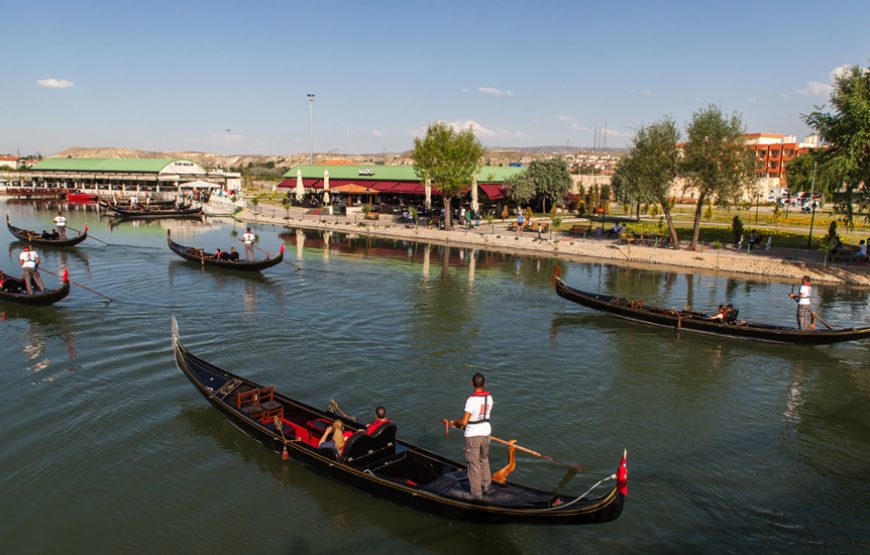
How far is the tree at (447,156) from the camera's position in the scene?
49.8 m

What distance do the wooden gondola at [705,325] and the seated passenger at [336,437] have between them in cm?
1512

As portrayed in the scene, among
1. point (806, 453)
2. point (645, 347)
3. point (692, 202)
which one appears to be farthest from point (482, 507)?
point (692, 202)

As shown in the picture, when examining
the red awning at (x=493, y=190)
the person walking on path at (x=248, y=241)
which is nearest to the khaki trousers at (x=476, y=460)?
the person walking on path at (x=248, y=241)

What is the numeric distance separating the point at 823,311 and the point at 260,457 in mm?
25329

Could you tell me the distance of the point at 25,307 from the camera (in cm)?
2427

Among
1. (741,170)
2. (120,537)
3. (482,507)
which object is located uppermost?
(741,170)

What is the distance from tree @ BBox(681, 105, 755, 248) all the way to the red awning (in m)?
24.8

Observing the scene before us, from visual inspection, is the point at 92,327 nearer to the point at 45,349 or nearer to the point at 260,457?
the point at 45,349

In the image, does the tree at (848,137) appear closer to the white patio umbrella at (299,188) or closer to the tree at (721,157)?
the tree at (721,157)

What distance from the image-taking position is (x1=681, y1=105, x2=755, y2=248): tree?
122 feet

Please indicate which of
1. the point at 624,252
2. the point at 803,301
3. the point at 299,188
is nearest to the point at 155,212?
the point at 299,188

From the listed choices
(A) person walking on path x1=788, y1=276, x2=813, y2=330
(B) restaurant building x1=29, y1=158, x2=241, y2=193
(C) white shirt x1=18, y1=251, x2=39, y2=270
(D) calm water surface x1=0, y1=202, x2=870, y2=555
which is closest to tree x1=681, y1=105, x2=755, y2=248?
(D) calm water surface x1=0, y1=202, x2=870, y2=555

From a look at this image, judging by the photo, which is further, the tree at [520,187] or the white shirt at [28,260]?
the tree at [520,187]

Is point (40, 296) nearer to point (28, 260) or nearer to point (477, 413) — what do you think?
point (28, 260)
